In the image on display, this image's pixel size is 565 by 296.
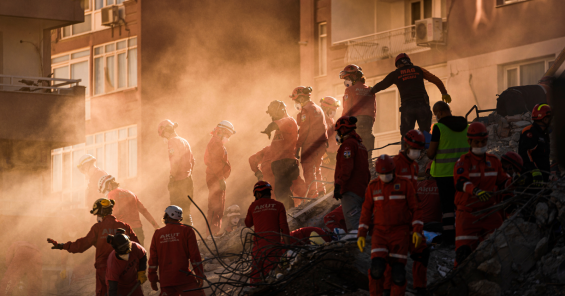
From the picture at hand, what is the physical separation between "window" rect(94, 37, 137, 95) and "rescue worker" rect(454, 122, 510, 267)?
61.4ft

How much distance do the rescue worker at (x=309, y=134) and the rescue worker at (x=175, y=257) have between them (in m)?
3.78

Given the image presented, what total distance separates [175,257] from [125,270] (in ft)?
2.96

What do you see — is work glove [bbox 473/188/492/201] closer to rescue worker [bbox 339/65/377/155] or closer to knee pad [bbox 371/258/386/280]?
knee pad [bbox 371/258/386/280]

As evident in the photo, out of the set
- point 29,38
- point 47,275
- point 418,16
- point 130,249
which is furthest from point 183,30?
point 130,249

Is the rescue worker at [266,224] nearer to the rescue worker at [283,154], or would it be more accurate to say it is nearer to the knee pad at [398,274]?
the knee pad at [398,274]

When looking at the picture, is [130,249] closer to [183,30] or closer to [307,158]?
[307,158]

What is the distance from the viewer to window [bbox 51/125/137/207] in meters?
25.7

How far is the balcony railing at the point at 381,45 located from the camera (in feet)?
78.3

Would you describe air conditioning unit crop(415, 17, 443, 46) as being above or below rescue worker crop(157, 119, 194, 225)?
above

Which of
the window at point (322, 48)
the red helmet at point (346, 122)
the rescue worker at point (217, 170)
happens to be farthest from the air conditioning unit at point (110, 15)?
the red helmet at point (346, 122)

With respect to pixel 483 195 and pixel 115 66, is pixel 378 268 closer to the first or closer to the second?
pixel 483 195

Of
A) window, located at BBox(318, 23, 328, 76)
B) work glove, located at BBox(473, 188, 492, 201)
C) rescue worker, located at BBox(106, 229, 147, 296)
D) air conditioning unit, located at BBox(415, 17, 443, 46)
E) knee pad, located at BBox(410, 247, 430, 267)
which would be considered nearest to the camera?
knee pad, located at BBox(410, 247, 430, 267)

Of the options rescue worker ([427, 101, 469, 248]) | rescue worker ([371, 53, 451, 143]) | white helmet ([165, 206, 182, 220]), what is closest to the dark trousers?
rescue worker ([371, 53, 451, 143])

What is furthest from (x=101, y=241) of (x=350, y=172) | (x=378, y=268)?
(x=378, y=268)
